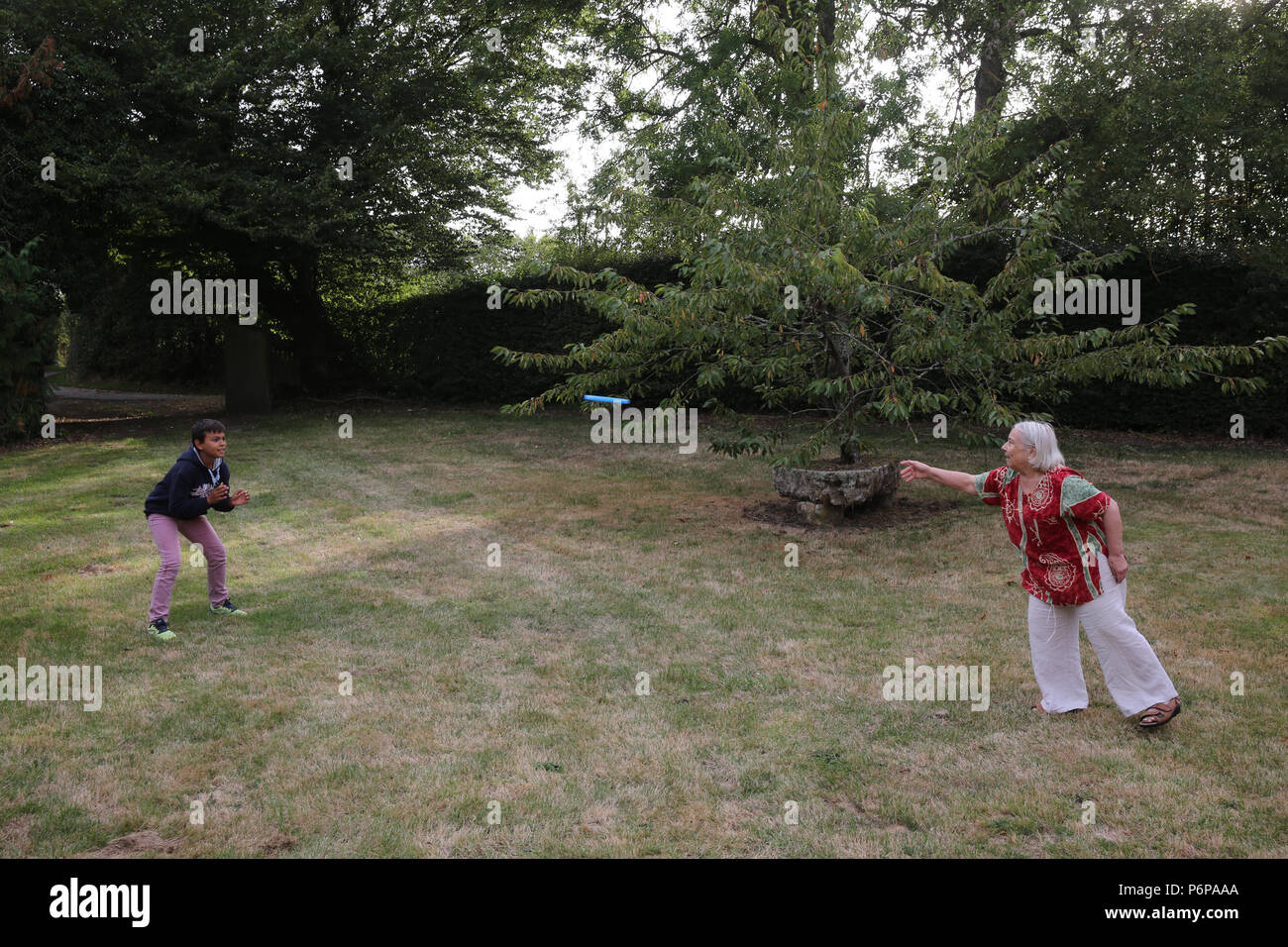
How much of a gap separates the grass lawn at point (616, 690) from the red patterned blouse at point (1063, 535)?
0.76 m

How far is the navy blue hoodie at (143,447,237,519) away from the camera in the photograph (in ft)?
20.5

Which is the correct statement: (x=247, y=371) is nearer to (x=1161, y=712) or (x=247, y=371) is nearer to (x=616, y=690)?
(x=616, y=690)

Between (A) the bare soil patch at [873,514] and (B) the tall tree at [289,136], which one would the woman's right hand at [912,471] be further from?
(B) the tall tree at [289,136]

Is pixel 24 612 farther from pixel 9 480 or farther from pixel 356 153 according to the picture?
pixel 356 153

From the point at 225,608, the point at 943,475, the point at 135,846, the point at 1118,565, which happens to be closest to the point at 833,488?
the point at 943,475

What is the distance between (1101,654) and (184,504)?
612cm

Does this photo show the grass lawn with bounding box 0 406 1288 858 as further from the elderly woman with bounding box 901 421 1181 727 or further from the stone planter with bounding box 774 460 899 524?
the stone planter with bounding box 774 460 899 524

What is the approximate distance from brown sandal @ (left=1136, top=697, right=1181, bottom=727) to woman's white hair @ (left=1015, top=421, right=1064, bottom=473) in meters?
1.40

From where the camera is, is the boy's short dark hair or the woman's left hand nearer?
the woman's left hand

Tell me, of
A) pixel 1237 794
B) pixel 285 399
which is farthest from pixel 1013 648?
pixel 285 399

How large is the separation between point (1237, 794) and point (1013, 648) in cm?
199

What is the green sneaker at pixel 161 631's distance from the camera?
6102 millimetres

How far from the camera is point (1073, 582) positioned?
4691mm

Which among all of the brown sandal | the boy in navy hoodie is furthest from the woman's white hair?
the boy in navy hoodie
